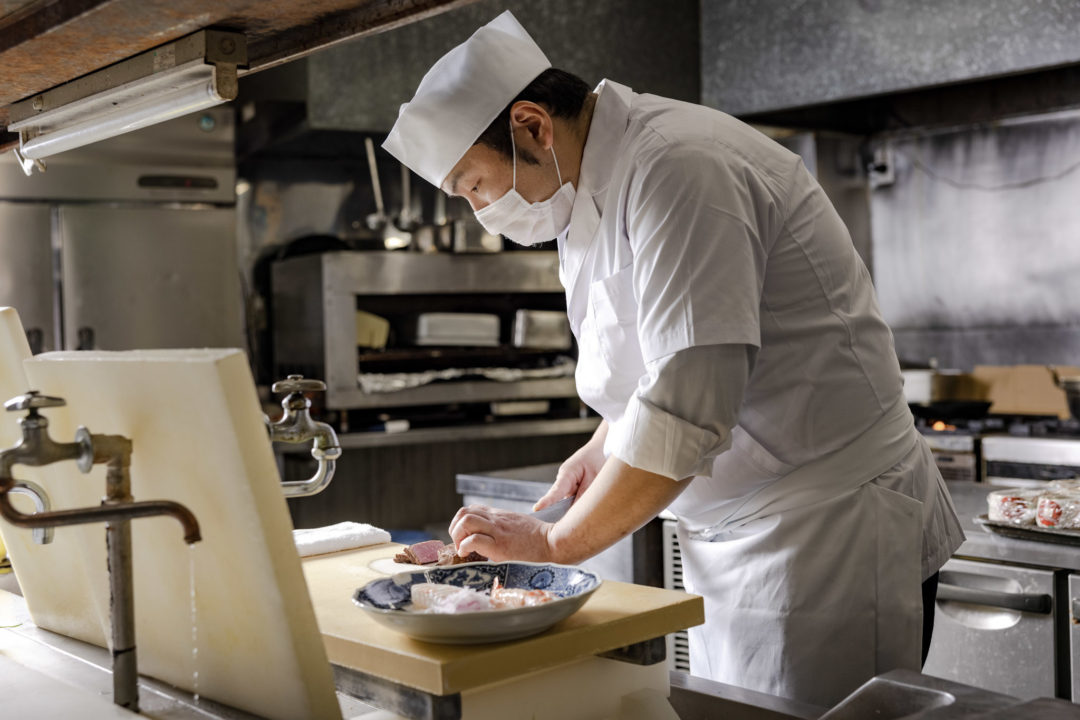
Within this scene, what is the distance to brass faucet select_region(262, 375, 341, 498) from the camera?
5.19 feet

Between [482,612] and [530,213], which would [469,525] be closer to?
[482,612]

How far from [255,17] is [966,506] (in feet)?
6.23

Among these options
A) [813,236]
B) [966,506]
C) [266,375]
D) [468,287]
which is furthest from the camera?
[266,375]

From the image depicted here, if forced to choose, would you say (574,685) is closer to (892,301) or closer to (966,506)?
(966,506)

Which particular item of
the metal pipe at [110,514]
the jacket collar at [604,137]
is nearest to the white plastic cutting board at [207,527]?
the metal pipe at [110,514]

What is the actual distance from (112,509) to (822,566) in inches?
39.8

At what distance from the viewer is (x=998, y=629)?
6.98ft

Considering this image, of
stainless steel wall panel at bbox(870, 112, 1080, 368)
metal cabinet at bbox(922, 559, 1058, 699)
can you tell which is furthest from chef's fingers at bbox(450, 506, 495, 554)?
stainless steel wall panel at bbox(870, 112, 1080, 368)

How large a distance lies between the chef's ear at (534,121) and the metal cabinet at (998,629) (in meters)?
1.24

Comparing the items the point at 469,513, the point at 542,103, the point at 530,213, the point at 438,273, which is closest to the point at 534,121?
the point at 542,103

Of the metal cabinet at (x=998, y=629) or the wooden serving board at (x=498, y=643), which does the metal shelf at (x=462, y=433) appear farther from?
the wooden serving board at (x=498, y=643)

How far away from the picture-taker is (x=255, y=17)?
128 centimetres

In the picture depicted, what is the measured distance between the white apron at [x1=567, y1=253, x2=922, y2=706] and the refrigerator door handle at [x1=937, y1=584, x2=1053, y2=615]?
1.83 feet

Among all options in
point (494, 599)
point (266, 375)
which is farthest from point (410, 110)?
point (266, 375)
